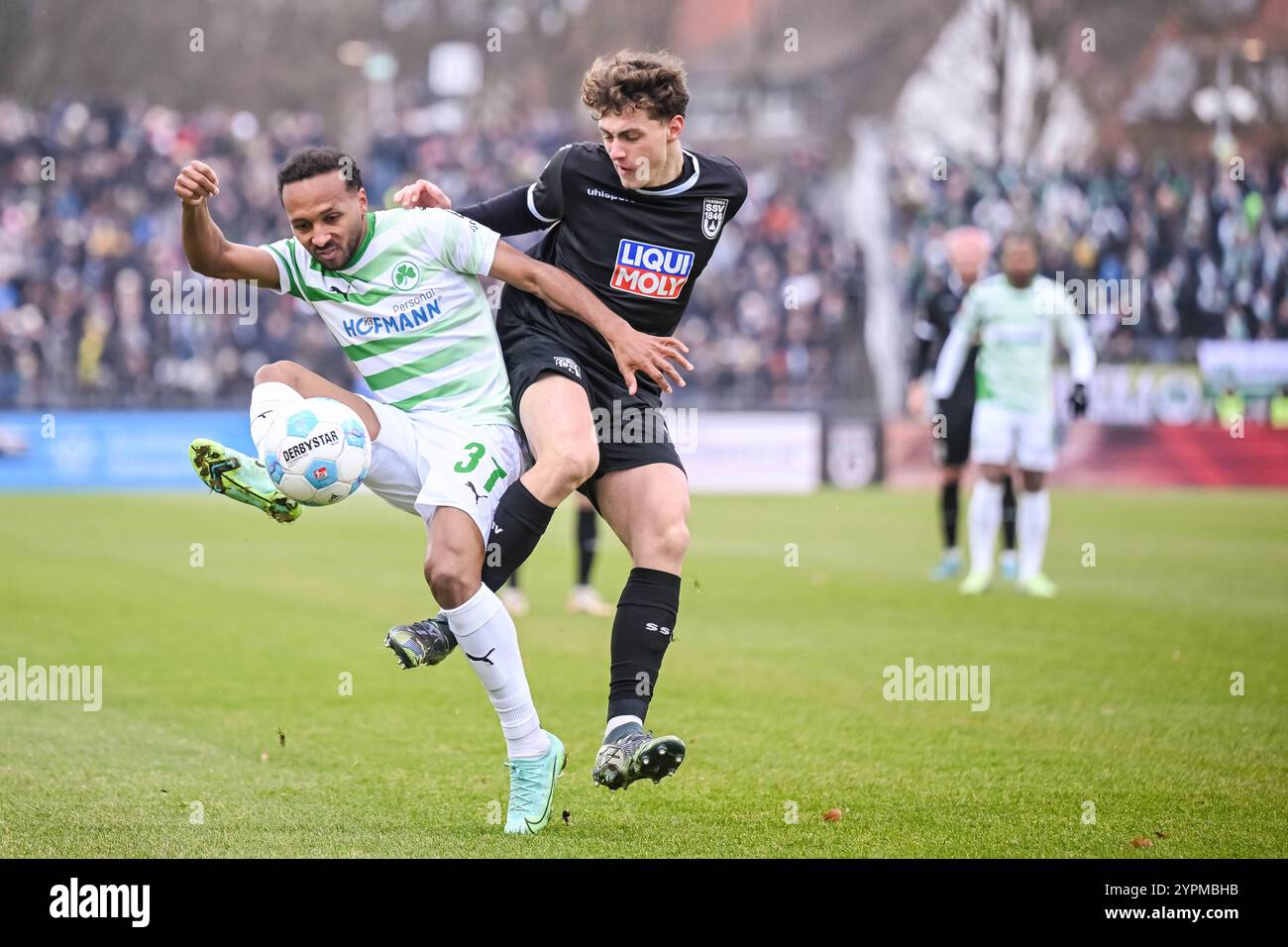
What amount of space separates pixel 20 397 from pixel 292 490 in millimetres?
18337

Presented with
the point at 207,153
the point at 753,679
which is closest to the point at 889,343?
the point at 207,153

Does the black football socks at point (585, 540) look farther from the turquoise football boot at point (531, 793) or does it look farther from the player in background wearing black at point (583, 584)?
the turquoise football boot at point (531, 793)

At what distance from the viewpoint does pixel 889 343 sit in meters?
26.4

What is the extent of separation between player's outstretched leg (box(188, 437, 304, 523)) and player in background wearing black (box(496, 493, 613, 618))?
481cm

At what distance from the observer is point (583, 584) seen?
1114 centimetres

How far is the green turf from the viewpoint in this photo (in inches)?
205

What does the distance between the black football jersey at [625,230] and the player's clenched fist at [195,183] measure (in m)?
1.20

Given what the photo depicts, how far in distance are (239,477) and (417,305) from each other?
879mm

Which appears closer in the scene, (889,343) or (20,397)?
(20,397)

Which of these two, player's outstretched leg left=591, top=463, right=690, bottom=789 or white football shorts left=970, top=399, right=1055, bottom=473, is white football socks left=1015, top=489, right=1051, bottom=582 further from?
player's outstretched leg left=591, top=463, right=690, bottom=789

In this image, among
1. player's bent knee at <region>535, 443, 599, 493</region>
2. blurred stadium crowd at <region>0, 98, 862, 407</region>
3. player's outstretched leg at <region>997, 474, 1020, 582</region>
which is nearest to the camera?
player's bent knee at <region>535, 443, 599, 493</region>

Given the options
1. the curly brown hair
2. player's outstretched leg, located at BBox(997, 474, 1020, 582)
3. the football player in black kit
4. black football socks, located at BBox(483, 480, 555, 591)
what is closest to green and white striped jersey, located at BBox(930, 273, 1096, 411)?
player's outstretched leg, located at BBox(997, 474, 1020, 582)

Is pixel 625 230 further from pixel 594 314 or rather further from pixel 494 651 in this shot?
pixel 494 651

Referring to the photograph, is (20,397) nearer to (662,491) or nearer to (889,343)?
(889,343)
